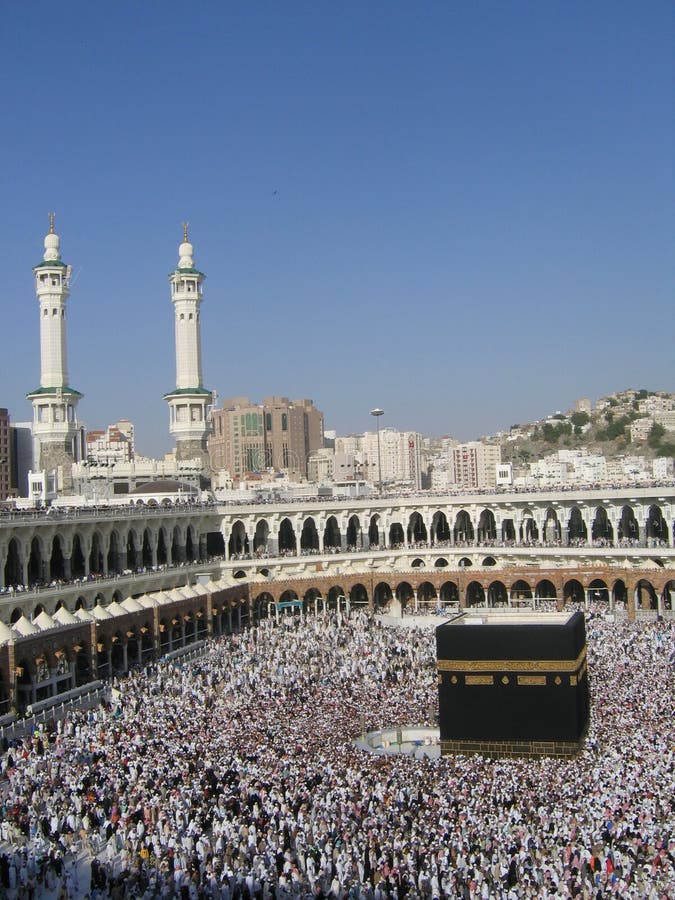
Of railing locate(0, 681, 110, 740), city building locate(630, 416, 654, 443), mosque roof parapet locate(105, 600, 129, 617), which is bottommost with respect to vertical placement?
railing locate(0, 681, 110, 740)

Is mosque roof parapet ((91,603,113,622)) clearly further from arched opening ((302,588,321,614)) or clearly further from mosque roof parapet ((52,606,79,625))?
arched opening ((302,588,321,614))

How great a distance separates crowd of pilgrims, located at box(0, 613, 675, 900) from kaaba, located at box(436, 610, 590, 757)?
797 millimetres

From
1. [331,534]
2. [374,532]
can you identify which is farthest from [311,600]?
[374,532]

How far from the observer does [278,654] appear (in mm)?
30016

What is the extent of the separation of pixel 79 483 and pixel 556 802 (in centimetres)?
4144

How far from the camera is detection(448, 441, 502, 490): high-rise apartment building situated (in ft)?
472

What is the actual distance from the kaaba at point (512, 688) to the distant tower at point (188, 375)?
34.1 m

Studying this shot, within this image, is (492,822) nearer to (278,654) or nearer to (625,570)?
(278,654)

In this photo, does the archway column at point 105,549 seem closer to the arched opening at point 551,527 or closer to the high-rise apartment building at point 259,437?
the arched opening at point 551,527

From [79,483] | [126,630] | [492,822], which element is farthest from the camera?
[79,483]

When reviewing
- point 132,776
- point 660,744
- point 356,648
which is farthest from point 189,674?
point 660,744

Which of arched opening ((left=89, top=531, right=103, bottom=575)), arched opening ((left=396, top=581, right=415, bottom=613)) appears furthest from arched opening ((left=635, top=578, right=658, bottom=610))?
arched opening ((left=89, top=531, right=103, bottom=575))

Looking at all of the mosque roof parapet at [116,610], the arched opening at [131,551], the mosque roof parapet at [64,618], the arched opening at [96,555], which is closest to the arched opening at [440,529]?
the arched opening at [131,551]

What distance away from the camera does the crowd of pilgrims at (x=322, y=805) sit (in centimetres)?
1323
